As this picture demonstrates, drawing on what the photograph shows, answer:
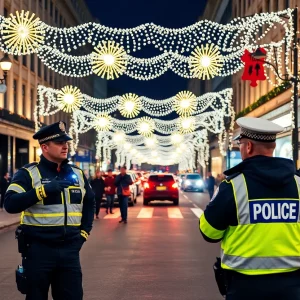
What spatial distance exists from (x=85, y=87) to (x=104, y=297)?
284ft

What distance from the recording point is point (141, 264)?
11922mm

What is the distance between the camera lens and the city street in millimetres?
9211

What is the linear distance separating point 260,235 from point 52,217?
75.1 inches

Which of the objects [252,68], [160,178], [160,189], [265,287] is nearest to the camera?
[265,287]

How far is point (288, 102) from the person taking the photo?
3747 cm

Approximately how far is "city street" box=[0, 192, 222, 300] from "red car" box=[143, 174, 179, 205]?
13177mm

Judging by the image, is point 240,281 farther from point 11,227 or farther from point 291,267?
point 11,227

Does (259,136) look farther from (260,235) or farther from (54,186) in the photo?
(54,186)

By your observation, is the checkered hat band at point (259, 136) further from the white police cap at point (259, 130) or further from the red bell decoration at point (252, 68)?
the red bell decoration at point (252, 68)

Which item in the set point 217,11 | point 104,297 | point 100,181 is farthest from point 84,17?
point 104,297

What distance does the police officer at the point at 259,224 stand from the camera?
12.7ft

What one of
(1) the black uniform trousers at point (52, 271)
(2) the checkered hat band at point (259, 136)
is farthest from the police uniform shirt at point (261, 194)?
(1) the black uniform trousers at point (52, 271)

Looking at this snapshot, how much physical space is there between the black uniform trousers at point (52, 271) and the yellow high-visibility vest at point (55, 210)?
0.60ft

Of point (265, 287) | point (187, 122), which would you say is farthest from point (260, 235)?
point (187, 122)
